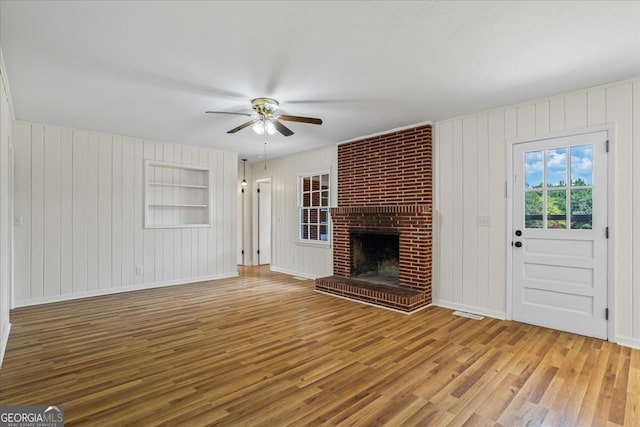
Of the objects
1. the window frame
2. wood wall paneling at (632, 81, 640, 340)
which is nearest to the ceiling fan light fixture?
the window frame

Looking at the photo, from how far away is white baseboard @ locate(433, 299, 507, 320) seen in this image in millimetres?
3984

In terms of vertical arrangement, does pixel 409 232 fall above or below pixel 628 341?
above

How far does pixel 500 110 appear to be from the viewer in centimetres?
398

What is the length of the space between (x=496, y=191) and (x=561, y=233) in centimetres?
83

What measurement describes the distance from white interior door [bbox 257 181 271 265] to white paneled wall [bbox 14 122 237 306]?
2042 mm

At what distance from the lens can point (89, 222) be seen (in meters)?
5.08

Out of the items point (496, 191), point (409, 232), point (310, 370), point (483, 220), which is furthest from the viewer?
point (409, 232)

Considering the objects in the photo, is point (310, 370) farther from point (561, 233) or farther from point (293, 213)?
point (293, 213)

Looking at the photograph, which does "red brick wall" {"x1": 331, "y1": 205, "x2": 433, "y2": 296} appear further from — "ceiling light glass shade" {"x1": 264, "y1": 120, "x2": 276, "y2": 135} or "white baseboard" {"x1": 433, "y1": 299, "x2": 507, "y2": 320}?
"ceiling light glass shade" {"x1": 264, "y1": 120, "x2": 276, "y2": 135}

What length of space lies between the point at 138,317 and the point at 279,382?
2517 millimetres

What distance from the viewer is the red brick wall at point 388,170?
4.65 metres

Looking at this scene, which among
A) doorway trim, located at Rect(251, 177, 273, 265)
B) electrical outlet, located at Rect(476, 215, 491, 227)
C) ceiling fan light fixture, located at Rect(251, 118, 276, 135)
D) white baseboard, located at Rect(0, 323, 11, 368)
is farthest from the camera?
doorway trim, located at Rect(251, 177, 273, 265)

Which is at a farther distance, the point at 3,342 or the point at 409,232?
the point at 409,232

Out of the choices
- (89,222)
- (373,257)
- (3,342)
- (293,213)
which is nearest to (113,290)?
(89,222)
